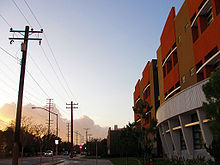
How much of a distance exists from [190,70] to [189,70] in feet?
0.41

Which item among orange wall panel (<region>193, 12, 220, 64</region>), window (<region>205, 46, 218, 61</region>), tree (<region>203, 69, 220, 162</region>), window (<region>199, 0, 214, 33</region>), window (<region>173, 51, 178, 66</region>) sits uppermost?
window (<region>199, 0, 214, 33</region>)

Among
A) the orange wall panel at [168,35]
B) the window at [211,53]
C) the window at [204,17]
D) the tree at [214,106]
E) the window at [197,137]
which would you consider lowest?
the window at [197,137]

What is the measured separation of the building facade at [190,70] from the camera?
803 inches

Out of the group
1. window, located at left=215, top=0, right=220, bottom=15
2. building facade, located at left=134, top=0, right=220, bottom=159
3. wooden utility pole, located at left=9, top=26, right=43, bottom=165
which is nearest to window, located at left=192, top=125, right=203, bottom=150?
building facade, located at left=134, top=0, right=220, bottom=159

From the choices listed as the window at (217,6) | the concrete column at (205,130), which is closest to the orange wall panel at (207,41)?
the window at (217,6)

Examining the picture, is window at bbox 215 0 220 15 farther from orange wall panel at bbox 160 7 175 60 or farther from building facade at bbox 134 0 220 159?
orange wall panel at bbox 160 7 175 60

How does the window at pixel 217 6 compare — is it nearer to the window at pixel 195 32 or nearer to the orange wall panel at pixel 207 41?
the orange wall panel at pixel 207 41

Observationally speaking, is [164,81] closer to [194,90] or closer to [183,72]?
[183,72]

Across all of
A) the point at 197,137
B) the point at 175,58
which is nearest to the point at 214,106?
the point at 197,137

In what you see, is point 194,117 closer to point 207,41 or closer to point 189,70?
point 189,70

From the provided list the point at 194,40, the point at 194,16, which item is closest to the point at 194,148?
the point at 194,40

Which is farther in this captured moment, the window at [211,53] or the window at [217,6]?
the window at [211,53]

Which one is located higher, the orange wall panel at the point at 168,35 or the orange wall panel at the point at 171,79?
the orange wall panel at the point at 168,35

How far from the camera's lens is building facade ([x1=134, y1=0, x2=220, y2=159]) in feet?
67.4
